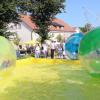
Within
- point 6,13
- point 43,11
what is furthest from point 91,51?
point 43,11

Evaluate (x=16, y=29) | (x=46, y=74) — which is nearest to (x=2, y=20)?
(x=46, y=74)

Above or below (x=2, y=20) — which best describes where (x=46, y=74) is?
below

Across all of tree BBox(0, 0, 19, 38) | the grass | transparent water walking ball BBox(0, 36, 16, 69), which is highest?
tree BBox(0, 0, 19, 38)

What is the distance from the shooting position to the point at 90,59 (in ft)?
34.4

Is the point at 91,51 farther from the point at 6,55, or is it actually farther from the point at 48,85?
the point at 6,55

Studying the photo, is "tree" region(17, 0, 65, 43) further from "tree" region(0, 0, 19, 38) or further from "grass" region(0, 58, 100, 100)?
"grass" region(0, 58, 100, 100)

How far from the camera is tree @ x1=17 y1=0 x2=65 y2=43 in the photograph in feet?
127

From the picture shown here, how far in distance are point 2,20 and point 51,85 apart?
22.1 metres

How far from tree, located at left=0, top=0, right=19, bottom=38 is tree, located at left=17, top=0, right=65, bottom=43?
297 cm

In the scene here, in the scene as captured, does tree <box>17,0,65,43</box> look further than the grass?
Yes

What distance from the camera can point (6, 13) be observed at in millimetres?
32375

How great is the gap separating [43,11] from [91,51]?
3149 cm

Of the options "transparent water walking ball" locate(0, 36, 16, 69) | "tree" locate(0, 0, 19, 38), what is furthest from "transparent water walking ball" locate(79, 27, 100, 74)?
"tree" locate(0, 0, 19, 38)

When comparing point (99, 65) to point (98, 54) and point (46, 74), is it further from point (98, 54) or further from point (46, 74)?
point (46, 74)
